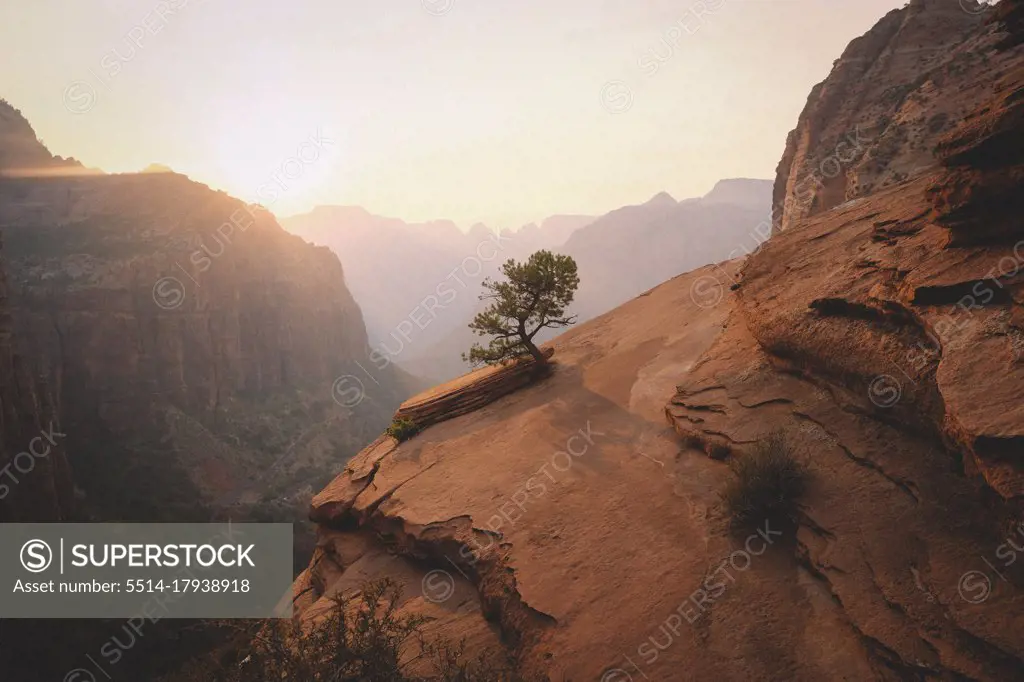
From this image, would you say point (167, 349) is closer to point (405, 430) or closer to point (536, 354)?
point (405, 430)

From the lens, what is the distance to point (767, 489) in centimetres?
846

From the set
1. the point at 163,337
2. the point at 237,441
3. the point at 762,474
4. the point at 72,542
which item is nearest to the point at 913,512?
the point at 762,474

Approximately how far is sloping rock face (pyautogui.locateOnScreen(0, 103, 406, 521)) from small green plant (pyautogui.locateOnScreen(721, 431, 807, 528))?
244 ft

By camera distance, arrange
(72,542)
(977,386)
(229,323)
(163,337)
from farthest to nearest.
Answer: (229,323)
(163,337)
(72,542)
(977,386)

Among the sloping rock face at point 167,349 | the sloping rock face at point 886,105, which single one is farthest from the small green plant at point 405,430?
the sloping rock face at point 167,349

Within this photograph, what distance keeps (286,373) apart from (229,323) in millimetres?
16645

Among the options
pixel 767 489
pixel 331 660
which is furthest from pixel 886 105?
pixel 331 660

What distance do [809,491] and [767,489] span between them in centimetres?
72

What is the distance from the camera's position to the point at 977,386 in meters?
6.63

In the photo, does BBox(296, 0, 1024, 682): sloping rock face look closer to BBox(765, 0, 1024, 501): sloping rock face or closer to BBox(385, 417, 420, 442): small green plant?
BBox(765, 0, 1024, 501): sloping rock face

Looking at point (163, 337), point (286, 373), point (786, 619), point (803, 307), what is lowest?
point (786, 619)

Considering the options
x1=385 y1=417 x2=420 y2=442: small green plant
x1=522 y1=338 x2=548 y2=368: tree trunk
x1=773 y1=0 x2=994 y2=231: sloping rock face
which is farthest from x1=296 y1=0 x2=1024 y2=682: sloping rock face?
x1=773 y1=0 x2=994 y2=231: sloping rock face

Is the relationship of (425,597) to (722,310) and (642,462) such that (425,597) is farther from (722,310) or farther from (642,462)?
(722,310)

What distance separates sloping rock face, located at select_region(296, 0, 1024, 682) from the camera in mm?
6375
